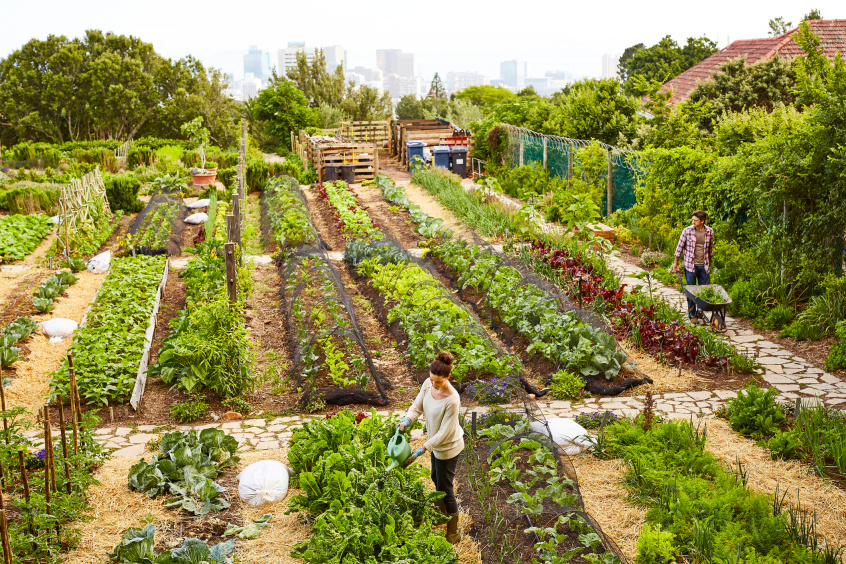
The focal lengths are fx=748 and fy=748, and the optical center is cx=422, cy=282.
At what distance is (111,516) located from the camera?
552cm

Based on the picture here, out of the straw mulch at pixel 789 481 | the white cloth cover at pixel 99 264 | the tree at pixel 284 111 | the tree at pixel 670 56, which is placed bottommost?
the straw mulch at pixel 789 481

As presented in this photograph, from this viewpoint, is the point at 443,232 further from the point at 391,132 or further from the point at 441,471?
the point at 391,132

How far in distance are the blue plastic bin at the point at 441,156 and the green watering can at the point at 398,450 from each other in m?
19.6

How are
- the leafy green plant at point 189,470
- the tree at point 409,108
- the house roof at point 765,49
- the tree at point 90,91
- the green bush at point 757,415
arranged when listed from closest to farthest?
the leafy green plant at point 189,470, the green bush at point 757,415, the house roof at point 765,49, the tree at point 90,91, the tree at point 409,108

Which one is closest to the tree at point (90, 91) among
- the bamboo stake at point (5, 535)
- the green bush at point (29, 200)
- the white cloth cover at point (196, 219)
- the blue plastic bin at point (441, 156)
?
the blue plastic bin at point (441, 156)

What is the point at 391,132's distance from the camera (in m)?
30.2

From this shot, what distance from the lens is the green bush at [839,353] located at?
833 centimetres

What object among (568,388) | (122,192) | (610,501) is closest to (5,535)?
(610,501)

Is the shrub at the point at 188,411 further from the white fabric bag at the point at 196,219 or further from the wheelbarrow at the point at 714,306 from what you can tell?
the white fabric bag at the point at 196,219

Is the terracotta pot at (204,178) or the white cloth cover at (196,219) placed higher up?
the terracotta pot at (204,178)

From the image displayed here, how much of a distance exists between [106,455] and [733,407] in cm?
557

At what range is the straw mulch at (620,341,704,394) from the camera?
7.98 m

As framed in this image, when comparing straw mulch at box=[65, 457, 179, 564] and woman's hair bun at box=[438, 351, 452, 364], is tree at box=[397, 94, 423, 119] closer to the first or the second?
straw mulch at box=[65, 457, 179, 564]

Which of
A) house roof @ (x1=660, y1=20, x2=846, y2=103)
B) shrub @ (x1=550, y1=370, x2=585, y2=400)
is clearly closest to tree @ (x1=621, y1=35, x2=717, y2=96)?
house roof @ (x1=660, y1=20, x2=846, y2=103)
